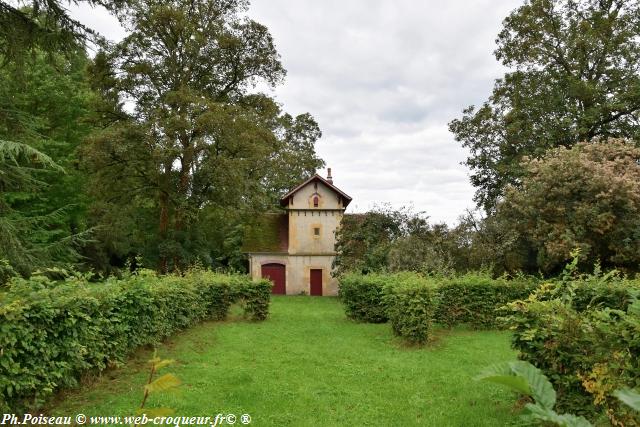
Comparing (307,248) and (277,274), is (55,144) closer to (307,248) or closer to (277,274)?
(277,274)

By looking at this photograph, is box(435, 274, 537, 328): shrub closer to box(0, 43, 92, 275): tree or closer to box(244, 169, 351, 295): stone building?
box(0, 43, 92, 275): tree

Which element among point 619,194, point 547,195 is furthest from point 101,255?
point 619,194

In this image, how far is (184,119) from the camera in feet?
75.0

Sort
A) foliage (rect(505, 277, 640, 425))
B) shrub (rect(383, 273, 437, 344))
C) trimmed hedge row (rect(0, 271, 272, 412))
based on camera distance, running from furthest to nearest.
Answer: shrub (rect(383, 273, 437, 344)), trimmed hedge row (rect(0, 271, 272, 412)), foliage (rect(505, 277, 640, 425))

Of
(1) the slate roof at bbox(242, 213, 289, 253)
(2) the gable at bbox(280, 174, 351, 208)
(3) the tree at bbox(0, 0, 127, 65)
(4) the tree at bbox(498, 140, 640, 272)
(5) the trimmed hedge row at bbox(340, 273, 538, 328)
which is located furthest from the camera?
(1) the slate roof at bbox(242, 213, 289, 253)

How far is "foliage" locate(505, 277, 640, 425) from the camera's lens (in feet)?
13.7

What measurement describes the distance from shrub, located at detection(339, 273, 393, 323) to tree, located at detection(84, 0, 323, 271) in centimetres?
855

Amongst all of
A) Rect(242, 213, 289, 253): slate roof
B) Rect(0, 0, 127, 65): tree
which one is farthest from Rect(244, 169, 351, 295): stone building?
Rect(0, 0, 127, 65): tree

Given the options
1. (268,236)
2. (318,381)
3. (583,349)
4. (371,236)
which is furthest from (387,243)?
(583,349)

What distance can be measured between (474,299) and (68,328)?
1251 cm

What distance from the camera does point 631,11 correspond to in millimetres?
25484

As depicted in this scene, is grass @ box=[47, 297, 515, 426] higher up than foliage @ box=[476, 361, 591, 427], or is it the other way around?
foliage @ box=[476, 361, 591, 427]

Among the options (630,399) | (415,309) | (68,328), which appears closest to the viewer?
(630,399)

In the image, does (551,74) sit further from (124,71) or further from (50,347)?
(50,347)
